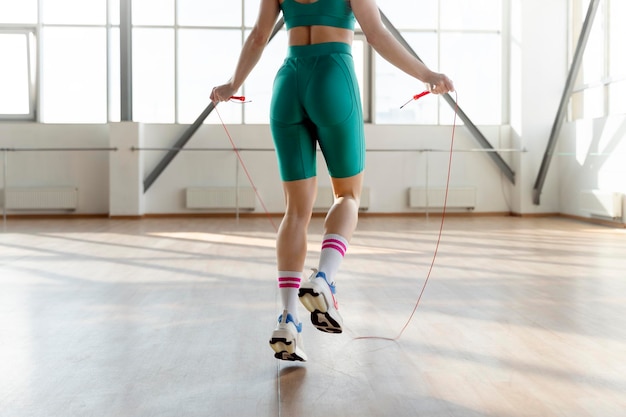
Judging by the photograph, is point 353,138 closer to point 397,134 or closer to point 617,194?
point 617,194

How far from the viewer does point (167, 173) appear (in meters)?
9.77

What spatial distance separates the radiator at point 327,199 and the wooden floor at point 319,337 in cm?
423

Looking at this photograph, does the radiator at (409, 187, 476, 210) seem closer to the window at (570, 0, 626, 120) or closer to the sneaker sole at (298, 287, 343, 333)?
the window at (570, 0, 626, 120)

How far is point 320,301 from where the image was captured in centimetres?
207

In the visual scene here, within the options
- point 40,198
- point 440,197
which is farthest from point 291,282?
point 40,198

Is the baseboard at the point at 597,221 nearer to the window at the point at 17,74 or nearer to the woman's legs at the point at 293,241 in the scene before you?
the woman's legs at the point at 293,241

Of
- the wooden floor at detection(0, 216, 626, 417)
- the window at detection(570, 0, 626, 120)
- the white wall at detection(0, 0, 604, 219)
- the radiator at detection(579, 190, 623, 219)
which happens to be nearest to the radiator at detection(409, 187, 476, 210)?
the white wall at detection(0, 0, 604, 219)

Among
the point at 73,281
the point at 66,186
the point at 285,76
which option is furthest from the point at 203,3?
the point at 285,76

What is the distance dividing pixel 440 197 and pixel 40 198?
16.9 feet

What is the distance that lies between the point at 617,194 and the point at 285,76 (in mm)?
6691

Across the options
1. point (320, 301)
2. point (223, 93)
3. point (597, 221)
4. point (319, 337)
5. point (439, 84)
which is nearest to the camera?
point (320, 301)

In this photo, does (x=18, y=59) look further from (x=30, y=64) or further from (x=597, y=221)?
(x=597, y=221)

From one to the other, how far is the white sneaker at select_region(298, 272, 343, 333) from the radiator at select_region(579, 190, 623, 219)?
671 centimetres

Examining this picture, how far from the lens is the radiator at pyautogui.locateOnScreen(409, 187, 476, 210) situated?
9859 millimetres
